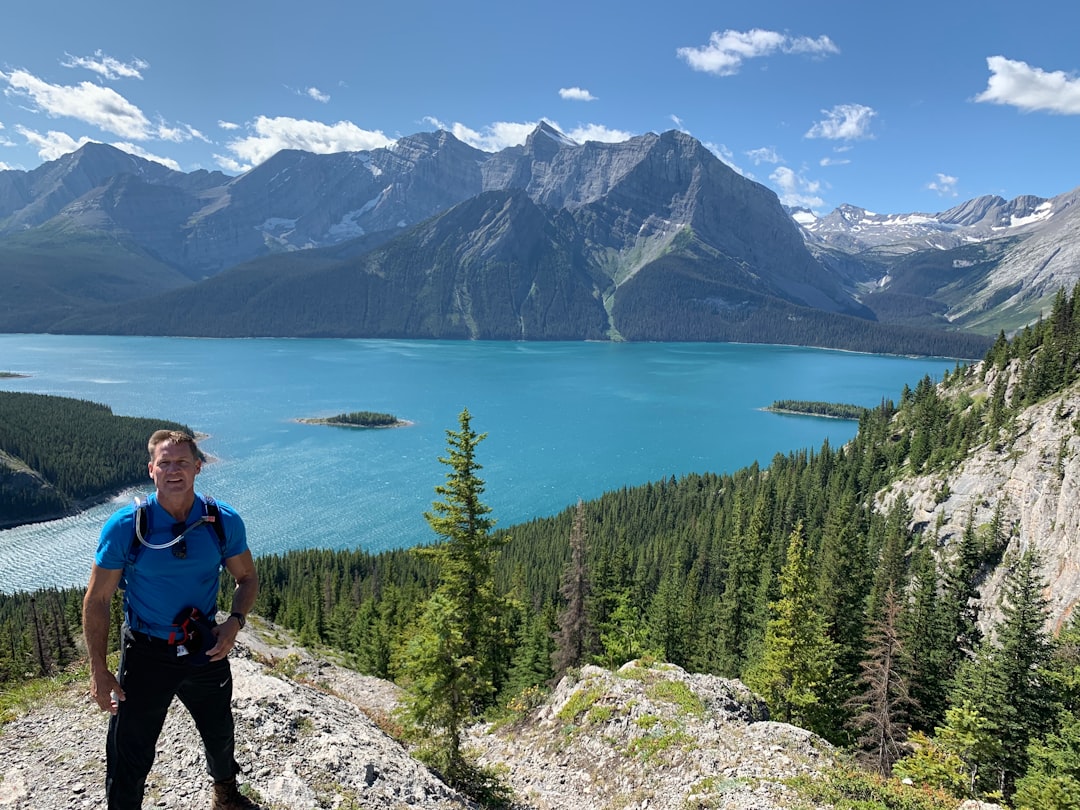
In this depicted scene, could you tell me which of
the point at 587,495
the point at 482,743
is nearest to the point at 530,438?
the point at 587,495

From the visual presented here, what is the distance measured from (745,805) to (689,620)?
36.6 metres

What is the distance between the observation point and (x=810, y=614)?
32.3 metres

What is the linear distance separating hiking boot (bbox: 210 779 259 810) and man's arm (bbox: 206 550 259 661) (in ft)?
10.8

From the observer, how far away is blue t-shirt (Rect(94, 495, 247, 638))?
627 centimetres

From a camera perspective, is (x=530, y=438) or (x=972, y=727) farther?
(x=530, y=438)

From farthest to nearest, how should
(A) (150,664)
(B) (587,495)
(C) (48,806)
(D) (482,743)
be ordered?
(B) (587,495) < (D) (482,743) < (C) (48,806) < (A) (150,664)

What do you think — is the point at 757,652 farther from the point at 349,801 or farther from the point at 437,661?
the point at 349,801

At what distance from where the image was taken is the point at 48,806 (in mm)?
9555

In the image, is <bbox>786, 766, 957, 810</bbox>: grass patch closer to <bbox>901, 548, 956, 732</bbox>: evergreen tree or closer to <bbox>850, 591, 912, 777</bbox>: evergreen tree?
<bbox>850, 591, 912, 777</bbox>: evergreen tree

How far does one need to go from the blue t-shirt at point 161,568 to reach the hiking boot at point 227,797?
401 cm

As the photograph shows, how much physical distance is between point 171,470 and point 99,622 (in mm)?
1850

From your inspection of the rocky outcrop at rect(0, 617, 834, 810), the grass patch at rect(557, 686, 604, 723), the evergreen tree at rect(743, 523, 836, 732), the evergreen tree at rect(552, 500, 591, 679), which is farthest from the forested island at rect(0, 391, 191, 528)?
the evergreen tree at rect(743, 523, 836, 732)

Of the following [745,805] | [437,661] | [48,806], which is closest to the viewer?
[48,806]

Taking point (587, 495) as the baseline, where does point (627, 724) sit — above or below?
above
